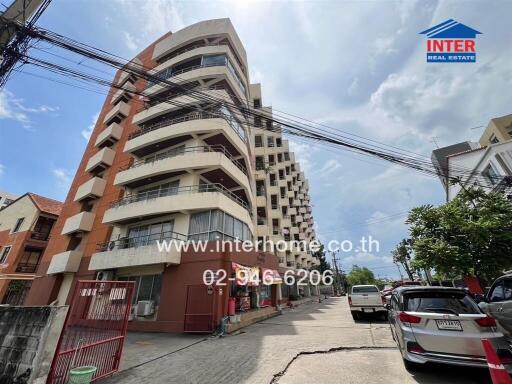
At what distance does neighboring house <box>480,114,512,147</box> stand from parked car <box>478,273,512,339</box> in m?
26.7

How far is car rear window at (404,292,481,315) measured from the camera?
4766 mm

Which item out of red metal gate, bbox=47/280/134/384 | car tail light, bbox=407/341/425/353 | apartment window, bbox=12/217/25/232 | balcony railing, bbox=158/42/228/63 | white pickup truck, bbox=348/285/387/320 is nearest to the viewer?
car tail light, bbox=407/341/425/353

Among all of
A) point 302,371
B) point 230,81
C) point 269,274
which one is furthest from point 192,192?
point 302,371

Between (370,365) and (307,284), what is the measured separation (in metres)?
36.6

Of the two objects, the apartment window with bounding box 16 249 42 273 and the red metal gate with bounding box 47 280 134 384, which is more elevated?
the apartment window with bounding box 16 249 42 273

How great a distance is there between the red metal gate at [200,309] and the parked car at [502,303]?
9.70 m

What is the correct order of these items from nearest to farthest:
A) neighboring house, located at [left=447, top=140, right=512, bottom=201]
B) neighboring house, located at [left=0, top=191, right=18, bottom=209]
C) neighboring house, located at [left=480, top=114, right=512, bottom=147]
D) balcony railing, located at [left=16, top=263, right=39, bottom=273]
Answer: neighboring house, located at [left=447, top=140, right=512, bottom=201], balcony railing, located at [left=16, top=263, right=39, bottom=273], neighboring house, located at [left=480, top=114, right=512, bottom=147], neighboring house, located at [left=0, top=191, right=18, bottom=209]

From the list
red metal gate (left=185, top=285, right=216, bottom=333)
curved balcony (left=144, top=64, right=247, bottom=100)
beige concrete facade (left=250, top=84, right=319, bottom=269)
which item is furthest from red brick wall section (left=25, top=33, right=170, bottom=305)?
beige concrete facade (left=250, top=84, right=319, bottom=269)

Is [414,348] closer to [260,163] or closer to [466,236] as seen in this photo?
[466,236]

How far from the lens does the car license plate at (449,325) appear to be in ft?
14.4

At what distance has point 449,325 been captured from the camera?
4441 mm

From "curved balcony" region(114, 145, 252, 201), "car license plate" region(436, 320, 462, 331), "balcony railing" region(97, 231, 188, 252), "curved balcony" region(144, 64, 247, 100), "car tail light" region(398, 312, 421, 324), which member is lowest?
"car license plate" region(436, 320, 462, 331)

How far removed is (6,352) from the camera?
4.75 meters

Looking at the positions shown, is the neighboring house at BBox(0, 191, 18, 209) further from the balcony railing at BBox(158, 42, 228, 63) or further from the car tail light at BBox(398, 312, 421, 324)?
the car tail light at BBox(398, 312, 421, 324)
